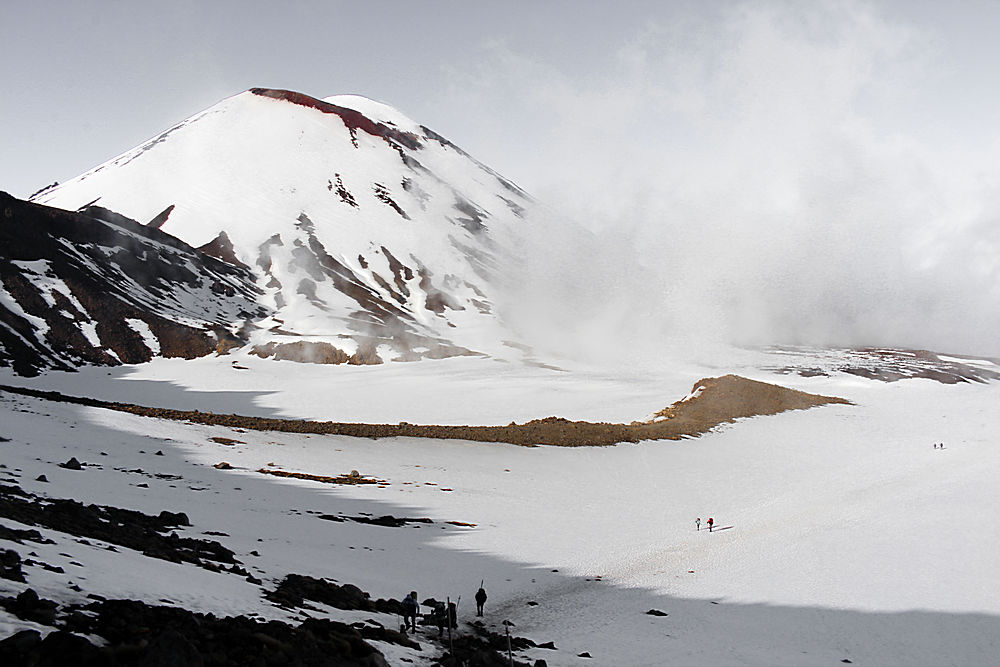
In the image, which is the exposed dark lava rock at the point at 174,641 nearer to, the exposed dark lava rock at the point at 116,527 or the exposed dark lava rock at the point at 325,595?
the exposed dark lava rock at the point at 325,595

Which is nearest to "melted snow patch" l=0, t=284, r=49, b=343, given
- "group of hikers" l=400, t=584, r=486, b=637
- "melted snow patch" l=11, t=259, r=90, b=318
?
"melted snow patch" l=11, t=259, r=90, b=318

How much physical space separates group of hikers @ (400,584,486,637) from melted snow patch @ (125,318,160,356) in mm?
72098

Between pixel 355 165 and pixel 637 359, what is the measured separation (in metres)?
120

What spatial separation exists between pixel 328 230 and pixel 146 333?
76753mm

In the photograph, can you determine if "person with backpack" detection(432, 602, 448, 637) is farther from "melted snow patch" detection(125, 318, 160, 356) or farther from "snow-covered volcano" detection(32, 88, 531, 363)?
"melted snow patch" detection(125, 318, 160, 356)

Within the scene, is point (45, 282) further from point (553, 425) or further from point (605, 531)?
point (605, 531)

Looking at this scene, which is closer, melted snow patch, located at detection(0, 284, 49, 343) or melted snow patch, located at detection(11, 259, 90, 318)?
melted snow patch, located at detection(0, 284, 49, 343)

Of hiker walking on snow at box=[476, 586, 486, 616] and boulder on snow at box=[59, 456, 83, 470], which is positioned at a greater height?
boulder on snow at box=[59, 456, 83, 470]

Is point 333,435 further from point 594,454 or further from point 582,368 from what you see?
point 582,368

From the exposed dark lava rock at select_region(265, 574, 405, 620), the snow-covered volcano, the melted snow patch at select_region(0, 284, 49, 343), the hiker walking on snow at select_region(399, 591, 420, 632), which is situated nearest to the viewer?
the hiker walking on snow at select_region(399, 591, 420, 632)

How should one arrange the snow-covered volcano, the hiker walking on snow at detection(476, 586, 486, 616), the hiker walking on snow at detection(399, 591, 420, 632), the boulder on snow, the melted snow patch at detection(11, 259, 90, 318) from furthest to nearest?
1. the snow-covered volcano
2. the melted snow patch at detection(11, 259, 90, 318)
3. the boulder on snow
4. the hiker walking on snow at detection(476, 586, 486, 616)
5. the hiker walking on snow at detection(399, 591, 420, 632)

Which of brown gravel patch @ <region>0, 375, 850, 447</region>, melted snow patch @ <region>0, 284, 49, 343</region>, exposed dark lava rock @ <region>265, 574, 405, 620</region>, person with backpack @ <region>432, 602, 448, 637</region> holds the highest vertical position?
melted snow patch @ <region>0, 284, 49, 343</region>

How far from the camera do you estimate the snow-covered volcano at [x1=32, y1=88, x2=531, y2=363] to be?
9682 centimetres

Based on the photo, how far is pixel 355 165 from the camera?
614ft
